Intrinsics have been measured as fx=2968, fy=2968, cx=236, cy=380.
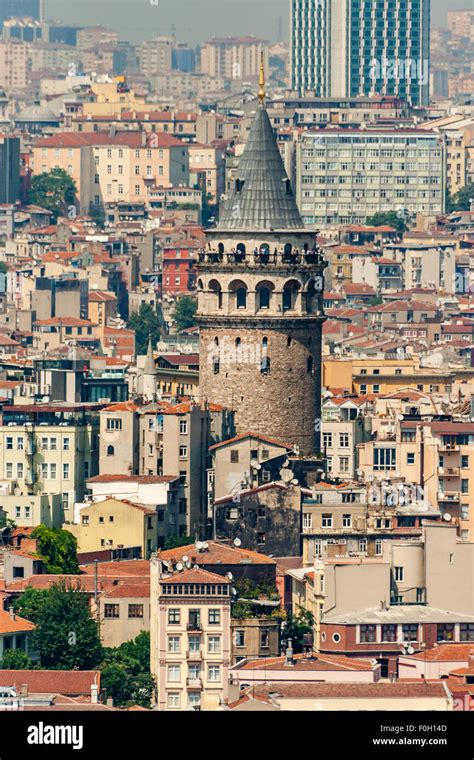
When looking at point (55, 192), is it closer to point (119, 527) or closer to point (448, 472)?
point (448, 472)

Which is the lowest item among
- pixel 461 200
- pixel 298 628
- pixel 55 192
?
pixel 298 628

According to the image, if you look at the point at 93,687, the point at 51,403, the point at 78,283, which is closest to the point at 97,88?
the point at 78,283

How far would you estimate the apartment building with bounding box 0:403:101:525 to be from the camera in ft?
178

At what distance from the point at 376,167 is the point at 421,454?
96.0m

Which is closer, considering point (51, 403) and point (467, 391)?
point (51, 403)

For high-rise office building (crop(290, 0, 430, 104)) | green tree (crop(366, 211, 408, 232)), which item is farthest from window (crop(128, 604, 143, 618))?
high-rise office building (crop(290, 0, 430, 104))

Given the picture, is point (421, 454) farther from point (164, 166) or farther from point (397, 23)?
point (397, 23)

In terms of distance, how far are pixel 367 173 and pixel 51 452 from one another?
95.9 metres

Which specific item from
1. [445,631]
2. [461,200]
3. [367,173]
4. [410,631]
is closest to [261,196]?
[445,631]

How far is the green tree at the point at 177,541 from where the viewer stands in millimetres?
48906

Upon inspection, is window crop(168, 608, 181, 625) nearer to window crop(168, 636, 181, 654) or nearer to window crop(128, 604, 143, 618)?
window crop(168, 636, 181, 654)

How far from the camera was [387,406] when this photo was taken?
210 feet

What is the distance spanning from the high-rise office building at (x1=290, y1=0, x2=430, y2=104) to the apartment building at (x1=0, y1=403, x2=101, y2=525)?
124 metres

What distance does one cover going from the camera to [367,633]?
39.1 m
